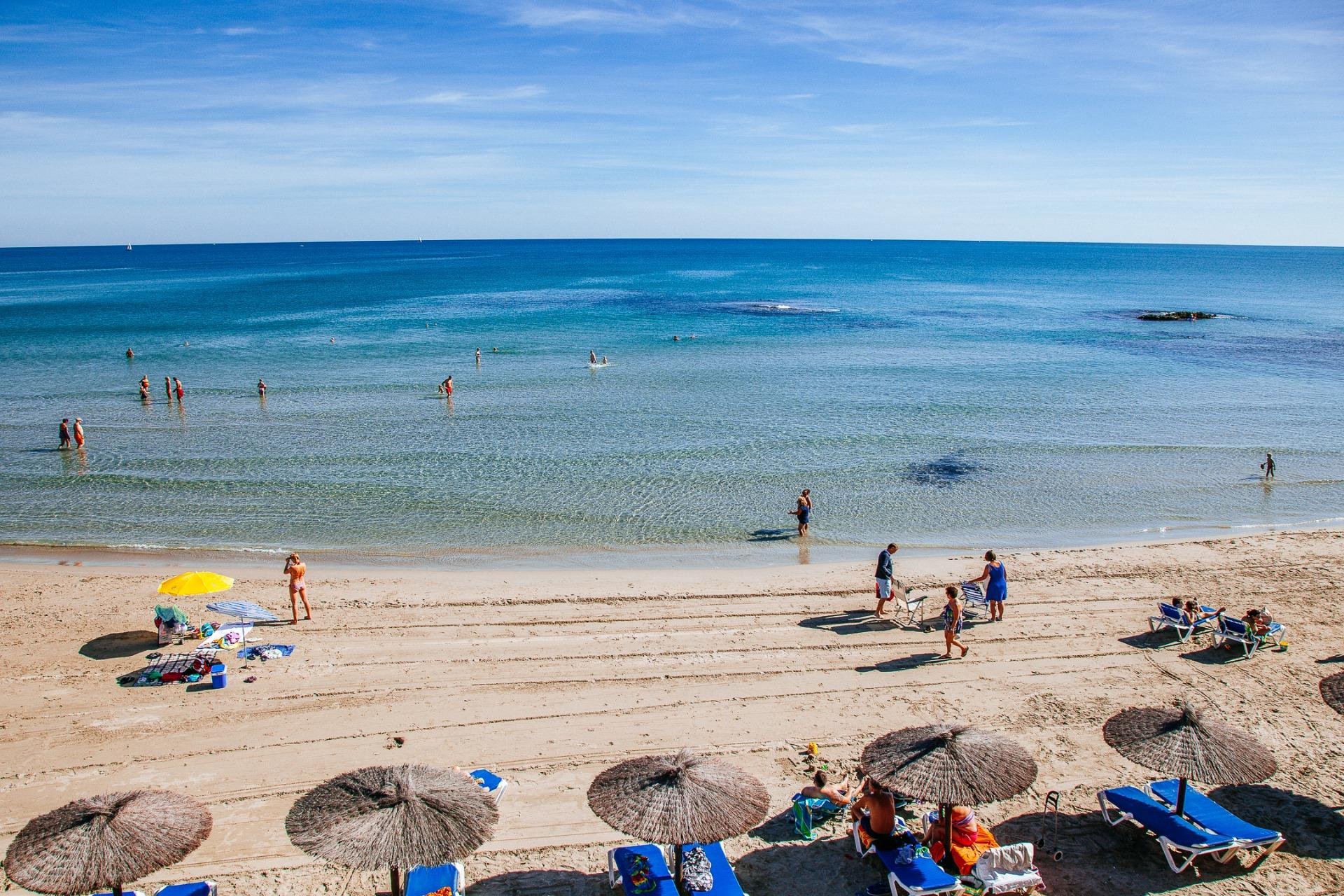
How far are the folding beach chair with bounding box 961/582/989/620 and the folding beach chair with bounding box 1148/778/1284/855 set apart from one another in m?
5.88

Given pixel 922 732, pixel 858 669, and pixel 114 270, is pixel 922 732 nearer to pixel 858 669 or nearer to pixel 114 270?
pixel 858 669

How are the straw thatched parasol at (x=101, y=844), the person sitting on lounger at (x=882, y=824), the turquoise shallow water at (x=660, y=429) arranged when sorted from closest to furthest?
the straw thatched parasol at (x=101, y=844)
the person sitting on lounger at (x=882, y=824)
the turquoise shallow water at (x=660, y=429)

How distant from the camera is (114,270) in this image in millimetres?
153250

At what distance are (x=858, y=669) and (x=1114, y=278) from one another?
137 metres

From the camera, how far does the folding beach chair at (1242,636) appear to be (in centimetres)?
1431

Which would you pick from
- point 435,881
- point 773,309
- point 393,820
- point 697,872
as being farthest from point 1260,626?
point 773,309

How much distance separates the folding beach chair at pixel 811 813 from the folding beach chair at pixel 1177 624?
8.34 meters

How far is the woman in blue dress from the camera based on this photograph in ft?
51.0

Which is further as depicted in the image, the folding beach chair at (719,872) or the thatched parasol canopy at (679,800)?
the folding beach chair at (719,872)

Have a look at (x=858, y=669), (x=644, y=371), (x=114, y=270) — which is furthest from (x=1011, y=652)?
(x=114, y=270)

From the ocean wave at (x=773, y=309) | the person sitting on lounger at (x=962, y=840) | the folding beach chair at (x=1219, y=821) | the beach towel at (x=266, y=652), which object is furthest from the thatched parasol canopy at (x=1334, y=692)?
the ocean wave at (x=773, y=309)

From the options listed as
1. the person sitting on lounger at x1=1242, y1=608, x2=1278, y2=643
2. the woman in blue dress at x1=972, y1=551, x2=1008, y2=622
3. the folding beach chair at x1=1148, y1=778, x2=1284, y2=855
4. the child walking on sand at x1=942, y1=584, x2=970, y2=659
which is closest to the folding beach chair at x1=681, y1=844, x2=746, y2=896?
the folding beach chair at x1=1148, y1=778, x2=1284, y2=855

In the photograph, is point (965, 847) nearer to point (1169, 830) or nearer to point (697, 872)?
point (1169, 830)

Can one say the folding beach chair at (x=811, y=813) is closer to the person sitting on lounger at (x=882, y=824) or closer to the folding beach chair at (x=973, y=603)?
the person sitting on lounger at (x=882, y=824)
